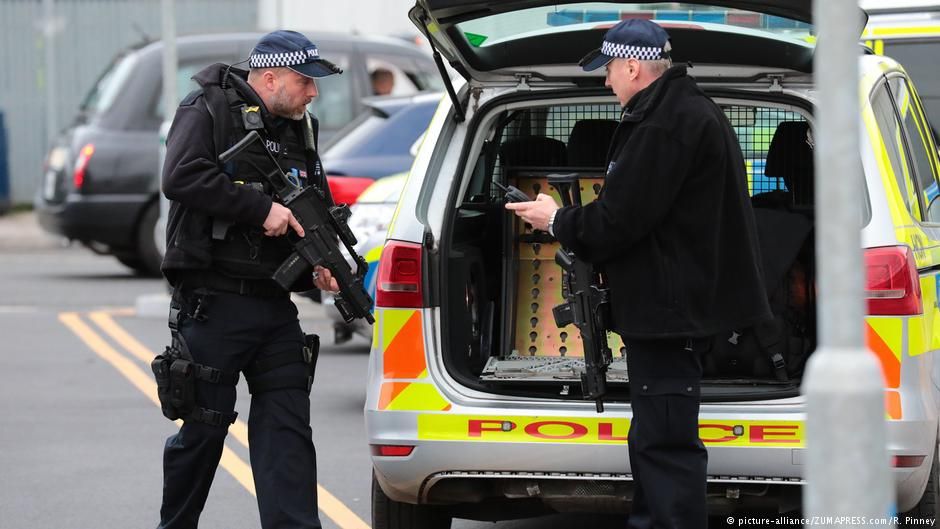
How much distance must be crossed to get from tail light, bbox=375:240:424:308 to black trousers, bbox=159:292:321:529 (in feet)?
1.06

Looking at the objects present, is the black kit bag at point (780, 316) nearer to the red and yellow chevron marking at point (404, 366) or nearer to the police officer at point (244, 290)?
the red and yellow chevron marking at point (404, 366)

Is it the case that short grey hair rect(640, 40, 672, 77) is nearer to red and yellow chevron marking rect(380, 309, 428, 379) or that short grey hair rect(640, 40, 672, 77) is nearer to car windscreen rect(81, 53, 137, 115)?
red and yellow chevron marking rect(380, 309, 428, 379)

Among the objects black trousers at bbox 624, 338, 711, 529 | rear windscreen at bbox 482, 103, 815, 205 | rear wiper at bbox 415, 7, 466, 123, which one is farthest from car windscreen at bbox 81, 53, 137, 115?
black trousers at bbox 624, 338, 711, 529

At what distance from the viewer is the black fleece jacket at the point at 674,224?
15.1 ft

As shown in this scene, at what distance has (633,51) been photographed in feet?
15.4

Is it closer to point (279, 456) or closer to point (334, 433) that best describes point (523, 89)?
point (279, 456)

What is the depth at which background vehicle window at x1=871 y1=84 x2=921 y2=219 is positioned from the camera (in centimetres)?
525

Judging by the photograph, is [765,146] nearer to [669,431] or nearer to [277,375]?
[669,431]

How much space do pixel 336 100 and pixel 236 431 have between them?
674 centimetres

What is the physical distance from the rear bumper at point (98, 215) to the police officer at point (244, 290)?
366 inches

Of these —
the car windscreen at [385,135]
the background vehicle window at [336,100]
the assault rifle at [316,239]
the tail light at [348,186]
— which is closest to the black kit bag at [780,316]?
the assault rifle at [316,239]

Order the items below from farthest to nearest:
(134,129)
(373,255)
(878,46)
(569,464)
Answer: (134,129)
(878,46)
(373,255)
(569,464)

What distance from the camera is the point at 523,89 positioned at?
5.49 m

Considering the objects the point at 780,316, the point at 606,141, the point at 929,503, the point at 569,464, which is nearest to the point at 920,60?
the point at 606,141
